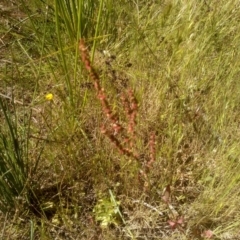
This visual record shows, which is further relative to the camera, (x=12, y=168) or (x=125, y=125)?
(x=125, y=125)

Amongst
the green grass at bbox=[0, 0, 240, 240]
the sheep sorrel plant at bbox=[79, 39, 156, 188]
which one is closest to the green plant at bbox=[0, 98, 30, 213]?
the green grass at bbox=[0, 0, 240, 240]

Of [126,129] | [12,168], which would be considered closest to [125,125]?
[126,129]

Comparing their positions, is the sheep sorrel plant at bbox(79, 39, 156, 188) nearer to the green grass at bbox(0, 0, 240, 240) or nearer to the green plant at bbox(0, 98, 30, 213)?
the green grass at bbox(0, 0, 240, 240)

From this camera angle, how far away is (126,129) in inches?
56.5

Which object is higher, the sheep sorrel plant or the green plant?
the sheep sorrel plant

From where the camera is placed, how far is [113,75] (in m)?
1.54

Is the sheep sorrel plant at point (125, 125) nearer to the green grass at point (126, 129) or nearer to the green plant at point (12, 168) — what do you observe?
A: the green grass at point (126, 129)

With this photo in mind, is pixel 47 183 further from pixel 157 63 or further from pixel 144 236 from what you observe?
pixel 157 63

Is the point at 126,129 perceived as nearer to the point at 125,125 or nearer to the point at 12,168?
the point at 125,125

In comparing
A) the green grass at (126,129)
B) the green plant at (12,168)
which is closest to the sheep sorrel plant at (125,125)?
the green grass at (126,129)

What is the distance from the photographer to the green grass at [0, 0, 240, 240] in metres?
1.28

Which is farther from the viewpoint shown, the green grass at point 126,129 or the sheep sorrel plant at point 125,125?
the green grass at point 126,129

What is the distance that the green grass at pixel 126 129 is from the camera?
128cm

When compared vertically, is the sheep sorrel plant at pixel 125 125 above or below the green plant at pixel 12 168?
above
